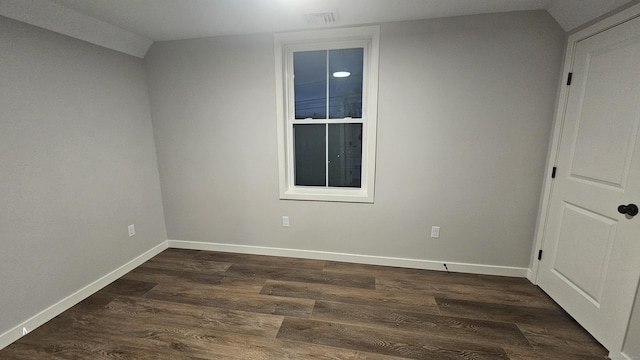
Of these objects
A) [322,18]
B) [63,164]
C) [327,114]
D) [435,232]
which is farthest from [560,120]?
[63,164]

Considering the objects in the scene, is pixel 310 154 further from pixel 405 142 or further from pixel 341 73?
pixel 405 142

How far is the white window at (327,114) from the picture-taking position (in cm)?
247

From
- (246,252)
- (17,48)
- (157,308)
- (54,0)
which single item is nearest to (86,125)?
(17,48)

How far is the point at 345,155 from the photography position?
8.89ft

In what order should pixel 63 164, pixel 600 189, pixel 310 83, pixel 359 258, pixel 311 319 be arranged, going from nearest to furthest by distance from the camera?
pixel 600 189, pixel 311 319, pixel 63 164, pixel 310 83, pixel 359 258

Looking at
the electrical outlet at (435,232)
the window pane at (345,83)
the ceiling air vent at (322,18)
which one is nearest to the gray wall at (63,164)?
the ceiling air vent at (322,18)

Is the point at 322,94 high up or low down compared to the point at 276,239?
up

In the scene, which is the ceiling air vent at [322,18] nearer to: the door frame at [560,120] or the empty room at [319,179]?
the empty room at [319,179]

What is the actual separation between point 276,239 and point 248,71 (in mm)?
1830

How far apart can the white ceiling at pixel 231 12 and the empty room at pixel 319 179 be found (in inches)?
0.8

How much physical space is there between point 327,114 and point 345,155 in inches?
18.4

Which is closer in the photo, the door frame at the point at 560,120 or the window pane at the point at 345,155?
the door frame at the point at 560,120

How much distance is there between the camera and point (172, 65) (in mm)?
2705

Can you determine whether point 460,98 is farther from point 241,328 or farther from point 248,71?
point 241,328
